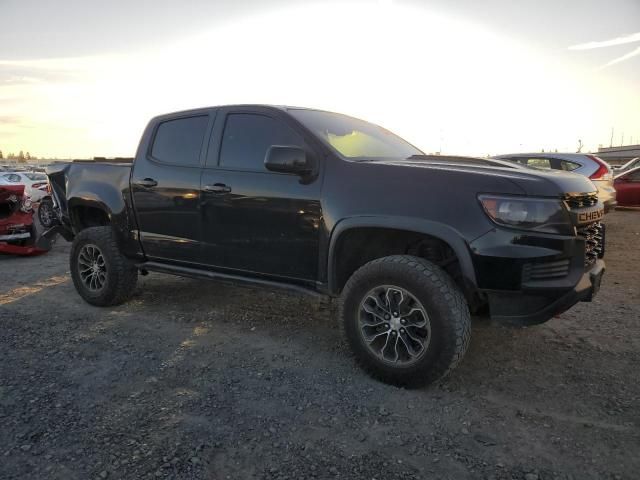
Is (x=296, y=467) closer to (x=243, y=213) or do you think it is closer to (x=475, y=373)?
(x=475, y=373)

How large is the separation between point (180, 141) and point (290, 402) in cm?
268

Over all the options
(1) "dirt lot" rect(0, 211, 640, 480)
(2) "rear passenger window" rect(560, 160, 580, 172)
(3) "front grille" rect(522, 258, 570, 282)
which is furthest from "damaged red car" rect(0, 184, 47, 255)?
(2) "rear passenger window" rect(560, 160, 580, 172)

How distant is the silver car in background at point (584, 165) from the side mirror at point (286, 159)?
21.4 feet

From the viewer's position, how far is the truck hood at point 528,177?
9.69 ft

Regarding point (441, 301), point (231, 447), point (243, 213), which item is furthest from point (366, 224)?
point (231, 447)

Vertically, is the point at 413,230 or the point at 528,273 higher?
A: the point at 413,230

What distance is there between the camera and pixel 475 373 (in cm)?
353

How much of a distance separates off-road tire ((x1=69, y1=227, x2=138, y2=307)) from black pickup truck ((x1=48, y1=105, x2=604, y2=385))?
2 centimetres

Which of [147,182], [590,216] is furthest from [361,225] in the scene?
[147,182]

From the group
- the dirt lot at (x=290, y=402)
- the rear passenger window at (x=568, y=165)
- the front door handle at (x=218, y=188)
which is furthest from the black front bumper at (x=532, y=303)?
the rear passenger window at (x=568, y=165)

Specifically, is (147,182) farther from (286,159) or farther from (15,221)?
(15,221)

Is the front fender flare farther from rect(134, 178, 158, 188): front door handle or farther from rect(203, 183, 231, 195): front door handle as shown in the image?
rect(134, 178, 158, 188): front door handle

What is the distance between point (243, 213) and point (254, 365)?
1.18 meters

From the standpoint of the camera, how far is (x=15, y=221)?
8094 millimetres
